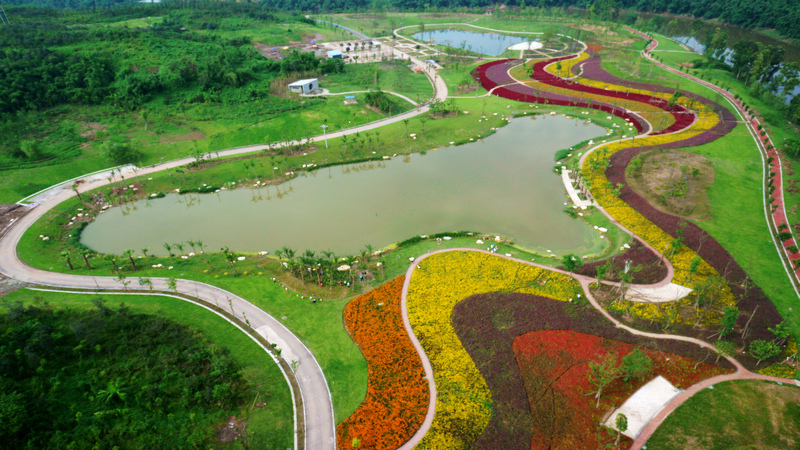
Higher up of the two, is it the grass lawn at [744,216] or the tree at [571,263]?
the grass lawn at [744,216]

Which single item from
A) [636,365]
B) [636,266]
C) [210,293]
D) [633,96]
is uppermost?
[633,96]

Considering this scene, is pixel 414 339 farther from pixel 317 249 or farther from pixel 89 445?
pixel 89 445

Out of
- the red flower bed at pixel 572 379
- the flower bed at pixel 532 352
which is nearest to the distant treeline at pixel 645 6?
the flower bed at pixel 532 352

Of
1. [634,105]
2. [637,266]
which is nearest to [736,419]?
[637,266]

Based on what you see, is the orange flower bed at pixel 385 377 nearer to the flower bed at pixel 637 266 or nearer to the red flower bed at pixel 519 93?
the flower bed at pixel 637 266

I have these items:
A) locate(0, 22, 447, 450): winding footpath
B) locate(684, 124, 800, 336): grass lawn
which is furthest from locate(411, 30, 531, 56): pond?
locate(0, 22, 447, 450): winding footpath

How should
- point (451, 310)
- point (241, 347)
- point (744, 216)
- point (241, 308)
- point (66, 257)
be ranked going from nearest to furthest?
point (241, 347) → point (451, 310) → point (241, 308) → point (66, 257) → point (744, 216)

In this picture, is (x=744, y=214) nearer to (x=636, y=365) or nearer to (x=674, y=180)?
(x=674, y=180)
